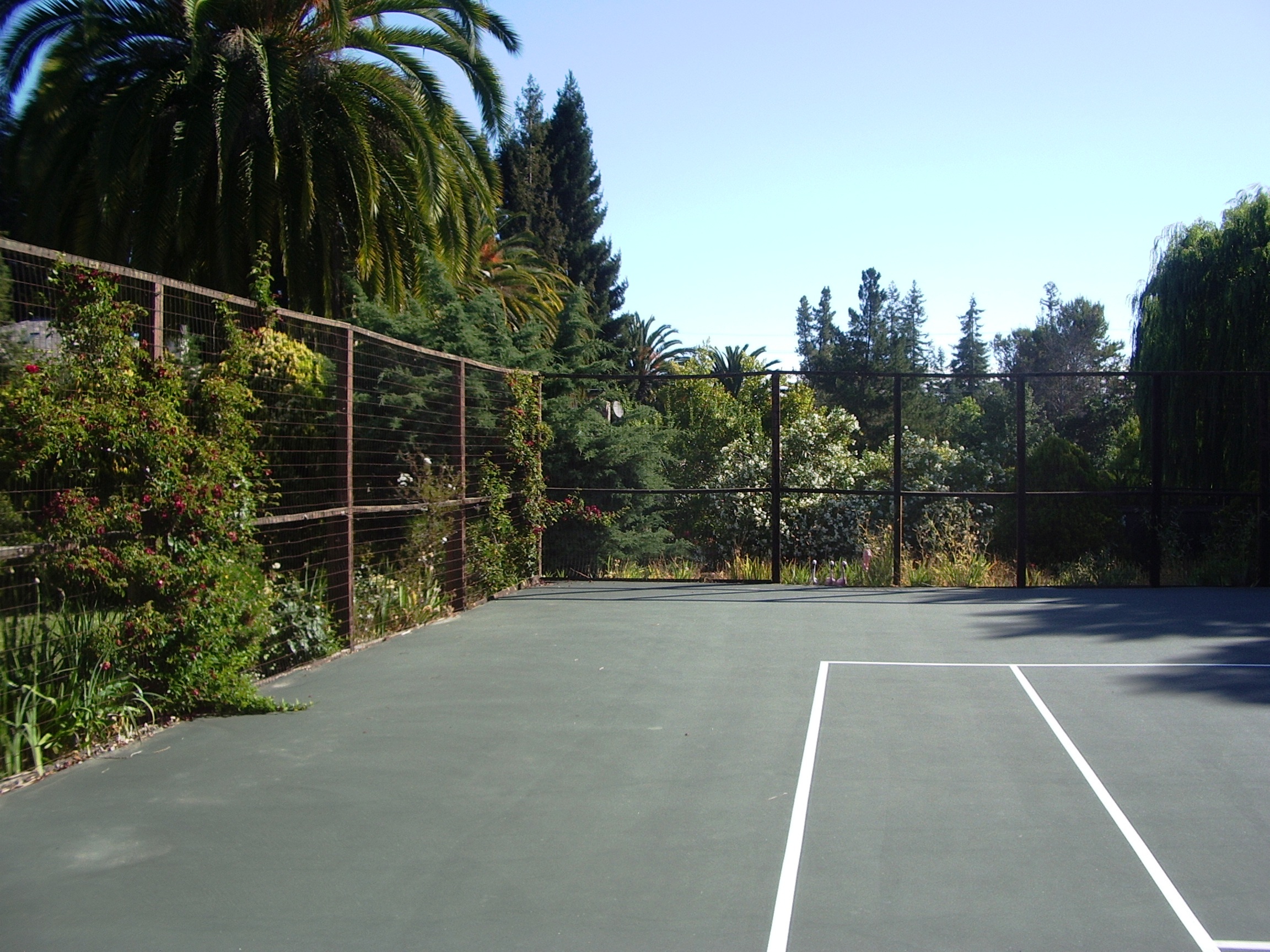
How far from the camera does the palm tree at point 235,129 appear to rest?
43.1 ft

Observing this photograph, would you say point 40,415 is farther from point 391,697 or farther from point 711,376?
point 711,376

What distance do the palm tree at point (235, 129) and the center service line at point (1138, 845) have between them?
10.1 metres

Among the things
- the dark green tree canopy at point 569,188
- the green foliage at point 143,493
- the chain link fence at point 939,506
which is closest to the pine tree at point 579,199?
the dark green tree canopy at point 569,188

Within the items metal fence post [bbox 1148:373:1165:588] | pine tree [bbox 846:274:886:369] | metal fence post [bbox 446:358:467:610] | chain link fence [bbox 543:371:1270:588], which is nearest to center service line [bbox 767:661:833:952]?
metal fence post [bbox 446:358:467:610]

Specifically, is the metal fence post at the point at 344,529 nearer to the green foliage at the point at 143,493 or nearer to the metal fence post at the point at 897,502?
the green foliage at the point at 143,493

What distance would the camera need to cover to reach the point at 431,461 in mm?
12773

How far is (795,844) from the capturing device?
5211mm

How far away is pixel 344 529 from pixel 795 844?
5.99 m

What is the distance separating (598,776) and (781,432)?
13.5 meters

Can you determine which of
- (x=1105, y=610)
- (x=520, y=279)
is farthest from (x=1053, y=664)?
(x=520, y=279)

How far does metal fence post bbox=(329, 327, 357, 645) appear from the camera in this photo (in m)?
10.0

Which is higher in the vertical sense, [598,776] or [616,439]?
[616,439]

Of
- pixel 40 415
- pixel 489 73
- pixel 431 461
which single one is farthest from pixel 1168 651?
pixel 489 73

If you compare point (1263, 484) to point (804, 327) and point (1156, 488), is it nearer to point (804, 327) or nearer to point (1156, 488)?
point (1156, 488)
